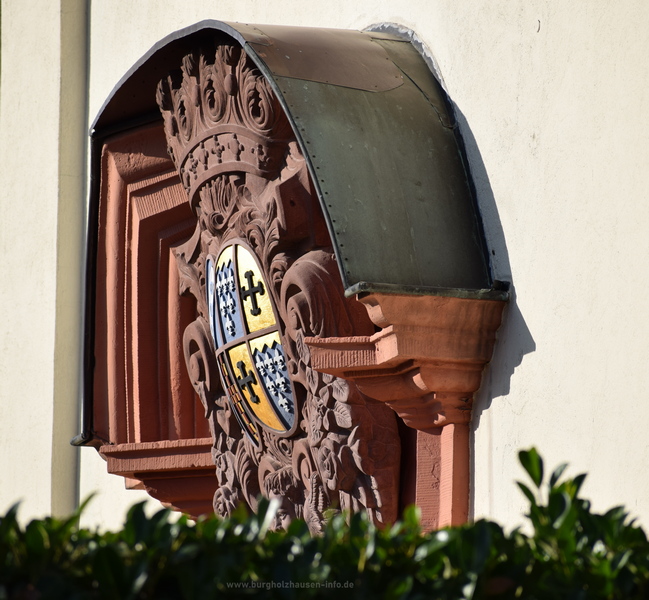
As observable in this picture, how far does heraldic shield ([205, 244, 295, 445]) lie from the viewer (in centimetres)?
390

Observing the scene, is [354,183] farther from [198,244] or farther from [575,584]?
[575,584]

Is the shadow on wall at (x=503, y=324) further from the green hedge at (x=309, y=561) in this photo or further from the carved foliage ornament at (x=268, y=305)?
the green hedge at (x=309, y=561)

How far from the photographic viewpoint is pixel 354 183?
3.33 meters

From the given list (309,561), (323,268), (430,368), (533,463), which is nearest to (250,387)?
(323,268)

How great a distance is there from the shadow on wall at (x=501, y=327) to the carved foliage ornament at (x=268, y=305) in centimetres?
35

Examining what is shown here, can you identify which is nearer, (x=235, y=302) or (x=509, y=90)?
(x=509, y=90)

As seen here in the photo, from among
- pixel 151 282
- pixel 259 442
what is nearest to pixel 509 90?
pixel 259 442

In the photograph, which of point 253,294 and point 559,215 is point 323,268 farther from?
point 559,215

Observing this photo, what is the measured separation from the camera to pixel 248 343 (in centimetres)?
404

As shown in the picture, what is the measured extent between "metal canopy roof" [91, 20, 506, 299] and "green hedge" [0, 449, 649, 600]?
127 centimetres

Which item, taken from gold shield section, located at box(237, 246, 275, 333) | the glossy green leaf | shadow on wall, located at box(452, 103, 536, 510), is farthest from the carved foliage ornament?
the glossy green leaf

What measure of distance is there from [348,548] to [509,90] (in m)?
1.87

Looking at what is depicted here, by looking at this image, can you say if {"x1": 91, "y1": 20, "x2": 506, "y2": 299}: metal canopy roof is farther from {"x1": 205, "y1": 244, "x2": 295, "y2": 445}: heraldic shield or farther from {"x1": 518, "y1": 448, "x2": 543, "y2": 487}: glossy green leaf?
{"x1": 518, "y1": 448, "x2": 543, "y2": 487}: glossy green leaf

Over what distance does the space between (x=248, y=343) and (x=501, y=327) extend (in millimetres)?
1025
